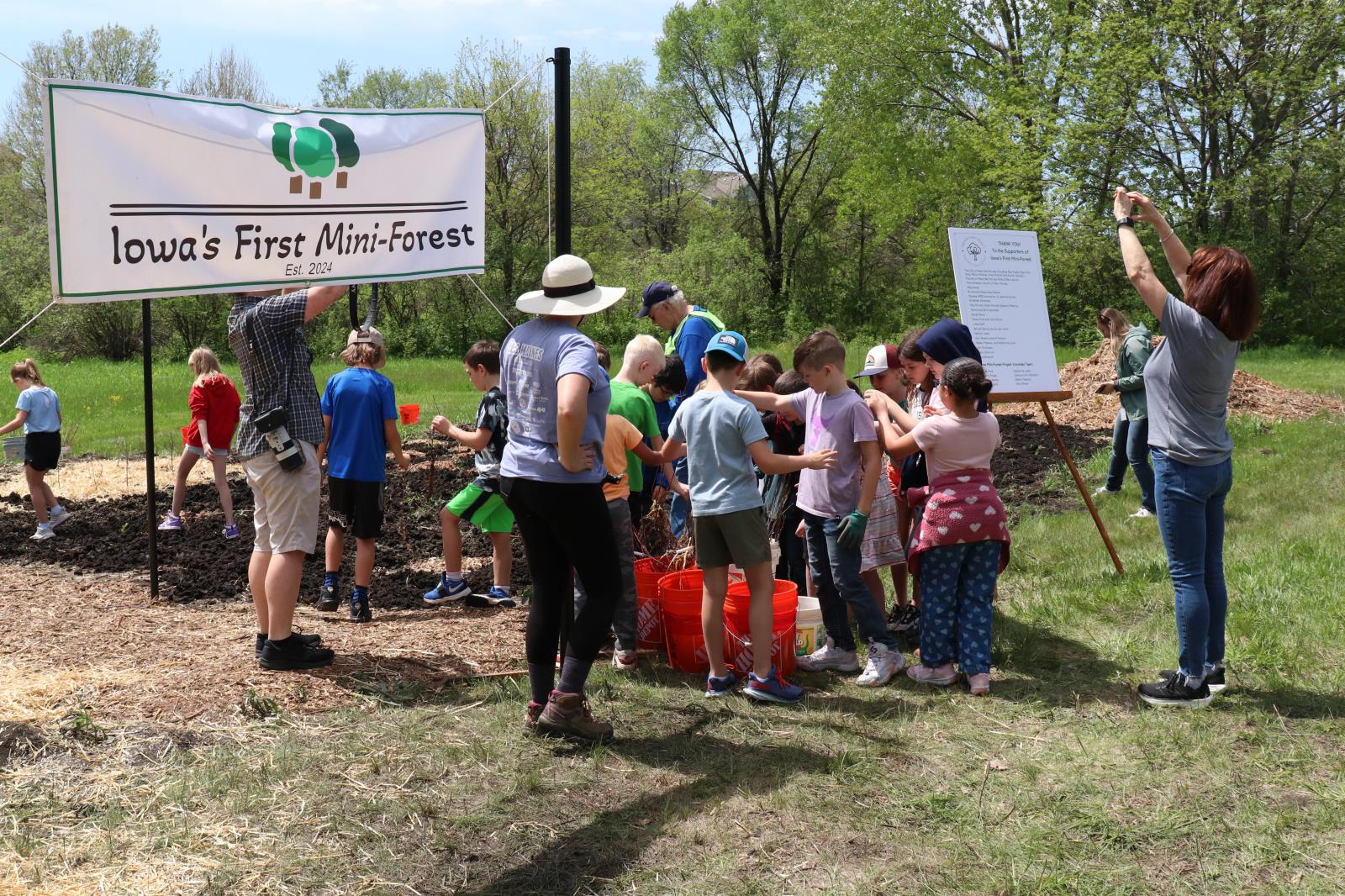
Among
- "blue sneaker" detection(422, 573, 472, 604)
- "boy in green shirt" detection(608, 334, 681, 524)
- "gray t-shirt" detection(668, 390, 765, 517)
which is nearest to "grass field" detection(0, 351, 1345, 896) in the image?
"gray t-shirt" detection(668, 390, 765, 517)

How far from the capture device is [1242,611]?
6164mm

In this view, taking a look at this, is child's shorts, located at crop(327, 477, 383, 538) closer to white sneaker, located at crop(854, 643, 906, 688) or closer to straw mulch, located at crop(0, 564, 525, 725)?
straw mulch, located at crop(0, 564, 525, 725)

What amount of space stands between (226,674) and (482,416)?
6.67 feet

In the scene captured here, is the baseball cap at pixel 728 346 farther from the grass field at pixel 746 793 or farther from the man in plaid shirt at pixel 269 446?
the man in plaid shirt at pixel 269 446

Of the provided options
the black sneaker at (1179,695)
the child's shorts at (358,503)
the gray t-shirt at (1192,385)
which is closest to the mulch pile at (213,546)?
the child's shorts at (358,503)

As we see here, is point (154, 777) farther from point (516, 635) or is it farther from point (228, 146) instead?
point (228, 146)

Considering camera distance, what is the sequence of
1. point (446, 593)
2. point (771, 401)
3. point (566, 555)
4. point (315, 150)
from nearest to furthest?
1. point (566, 555)
2. point (771, 401)
3. point (315, 150)
4. point (446, 593)

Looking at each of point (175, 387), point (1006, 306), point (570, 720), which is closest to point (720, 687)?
point (570, 720)

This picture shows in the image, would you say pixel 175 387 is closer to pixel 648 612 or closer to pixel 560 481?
pixel 648 612

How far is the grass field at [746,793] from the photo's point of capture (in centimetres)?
346

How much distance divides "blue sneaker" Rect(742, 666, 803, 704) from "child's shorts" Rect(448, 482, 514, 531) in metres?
2.16

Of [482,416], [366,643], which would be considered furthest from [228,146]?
[366,643]

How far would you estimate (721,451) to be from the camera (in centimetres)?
493

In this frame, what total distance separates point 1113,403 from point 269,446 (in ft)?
48.6
